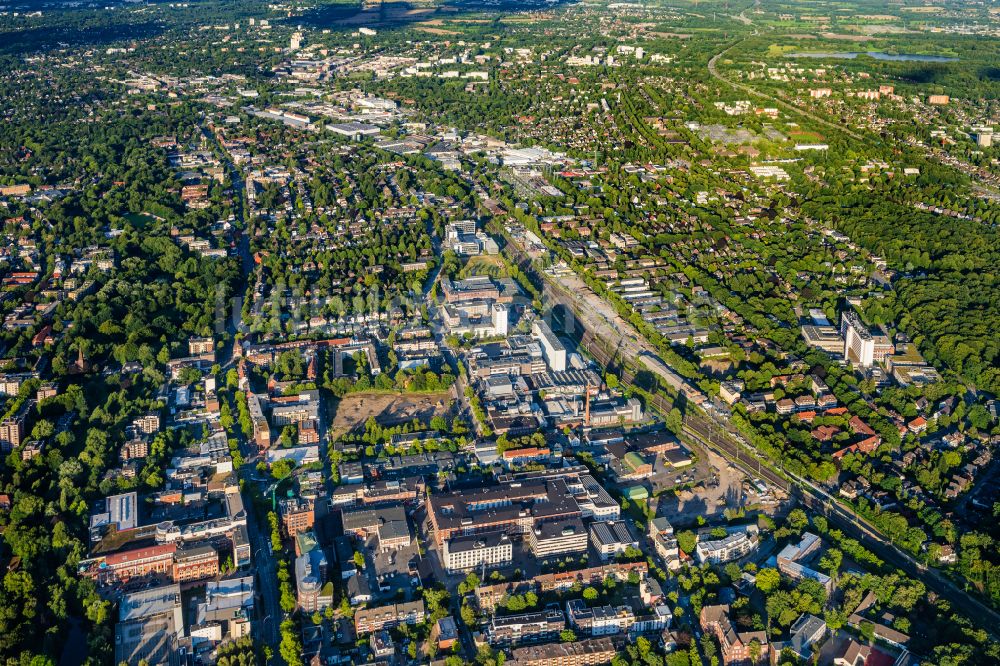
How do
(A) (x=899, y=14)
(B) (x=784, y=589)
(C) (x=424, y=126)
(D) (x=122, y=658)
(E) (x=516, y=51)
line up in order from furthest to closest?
(A) (x=899, y=14) < (E) (x=516, y=51) < (C) (x=424, y=126) < (B) (x=784, y=589) < (D) (x=122, y=658)

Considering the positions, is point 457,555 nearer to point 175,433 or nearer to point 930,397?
point 175,433

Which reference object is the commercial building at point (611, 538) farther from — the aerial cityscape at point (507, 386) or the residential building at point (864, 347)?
the residential building at point (864, 347)

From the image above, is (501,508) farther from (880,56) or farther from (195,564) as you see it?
(880,56)

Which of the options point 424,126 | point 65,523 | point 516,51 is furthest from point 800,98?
point 65,523

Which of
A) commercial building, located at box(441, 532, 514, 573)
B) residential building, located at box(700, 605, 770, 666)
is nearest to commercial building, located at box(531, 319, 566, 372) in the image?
commercial building, located at box(441, 532, 514, 573)

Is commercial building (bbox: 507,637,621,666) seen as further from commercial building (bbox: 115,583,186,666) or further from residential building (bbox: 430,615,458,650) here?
commercial building (bbox: 115,583,186,666)

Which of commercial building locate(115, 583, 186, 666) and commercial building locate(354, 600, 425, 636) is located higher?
commercial building locate(115, 583, 186, 666)

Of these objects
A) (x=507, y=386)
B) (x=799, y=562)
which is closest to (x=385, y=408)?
(x=507, y=386)
